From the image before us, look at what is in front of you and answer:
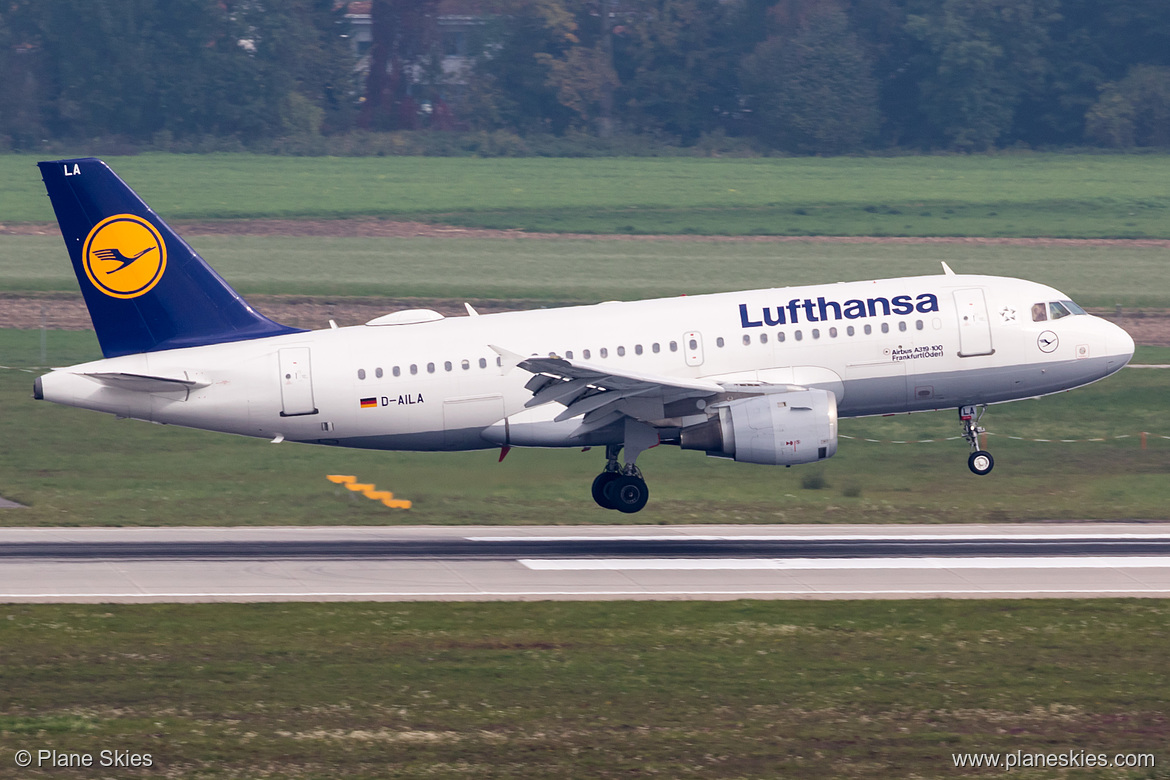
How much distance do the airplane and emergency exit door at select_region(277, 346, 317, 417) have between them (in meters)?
0.03

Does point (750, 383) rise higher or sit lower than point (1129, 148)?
lower

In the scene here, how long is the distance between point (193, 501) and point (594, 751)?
22491mm

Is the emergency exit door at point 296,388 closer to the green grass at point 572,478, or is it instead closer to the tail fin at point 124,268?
the tail fin at point 124,268

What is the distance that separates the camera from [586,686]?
72.7 ft

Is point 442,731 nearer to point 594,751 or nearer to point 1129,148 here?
point 594,751

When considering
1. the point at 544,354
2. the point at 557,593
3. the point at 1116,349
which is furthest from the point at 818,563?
the point at 1116,349

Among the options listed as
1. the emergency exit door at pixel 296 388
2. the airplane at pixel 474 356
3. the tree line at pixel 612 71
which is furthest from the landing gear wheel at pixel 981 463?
the tree line at pixel 612 71

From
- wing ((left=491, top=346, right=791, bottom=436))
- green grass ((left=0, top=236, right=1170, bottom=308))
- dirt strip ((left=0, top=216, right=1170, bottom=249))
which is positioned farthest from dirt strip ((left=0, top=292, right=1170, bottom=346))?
wing ((left=491, top=346, right=791, bottom=436))

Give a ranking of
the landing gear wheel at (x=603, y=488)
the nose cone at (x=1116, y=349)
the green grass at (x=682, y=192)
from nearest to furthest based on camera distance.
Answer: the landing gear wheel at (x=603, y=488) < the nose cone at (x=1116, y=349) < the green grass at (x=682, y=192)

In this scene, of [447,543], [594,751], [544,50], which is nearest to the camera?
[594,751]

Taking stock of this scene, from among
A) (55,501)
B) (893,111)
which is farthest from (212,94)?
(55,501)

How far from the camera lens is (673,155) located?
350 feet

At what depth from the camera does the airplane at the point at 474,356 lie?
34844mm

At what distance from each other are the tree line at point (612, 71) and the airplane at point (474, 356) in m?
73.0
